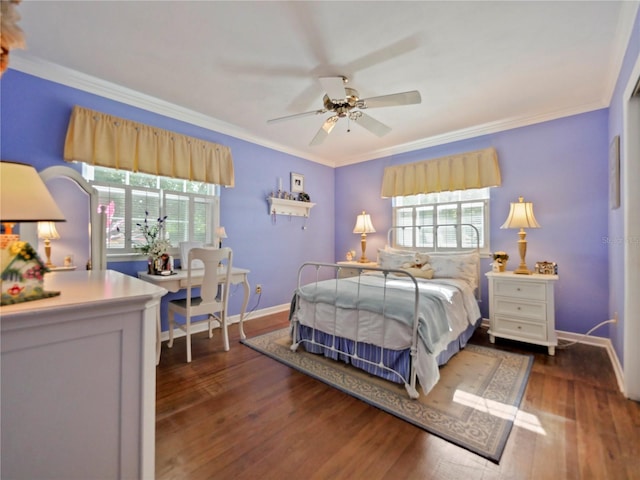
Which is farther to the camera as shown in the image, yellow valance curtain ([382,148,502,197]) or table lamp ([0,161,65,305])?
yellow valance curtain ([382,148,502,197])

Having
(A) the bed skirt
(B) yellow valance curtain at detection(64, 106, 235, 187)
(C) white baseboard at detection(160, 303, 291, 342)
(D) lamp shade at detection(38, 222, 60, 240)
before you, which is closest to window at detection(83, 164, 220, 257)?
(B) yellow valance curtain at detection(64, 106, 235, 187)

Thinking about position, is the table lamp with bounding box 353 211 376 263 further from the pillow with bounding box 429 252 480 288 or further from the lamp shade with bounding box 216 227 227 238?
the lamp shade with bounding box 216 227 227 238

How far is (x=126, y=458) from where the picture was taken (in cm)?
103

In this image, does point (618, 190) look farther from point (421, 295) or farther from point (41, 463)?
point (41, 463)

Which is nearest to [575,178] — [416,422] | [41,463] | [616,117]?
[616,117]

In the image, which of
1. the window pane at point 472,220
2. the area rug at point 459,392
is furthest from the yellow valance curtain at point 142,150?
the window pane at point 472,220

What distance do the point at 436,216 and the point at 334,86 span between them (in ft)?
8.74

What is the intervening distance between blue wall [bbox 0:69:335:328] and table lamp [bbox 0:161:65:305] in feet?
6.93

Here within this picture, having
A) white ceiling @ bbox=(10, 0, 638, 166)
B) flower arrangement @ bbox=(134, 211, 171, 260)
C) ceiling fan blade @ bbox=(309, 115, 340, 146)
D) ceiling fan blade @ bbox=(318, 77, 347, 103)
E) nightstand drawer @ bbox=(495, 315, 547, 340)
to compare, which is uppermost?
white ceiling @ bbox=(10, 0, 638, 166)

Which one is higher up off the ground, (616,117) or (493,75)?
(493,75)

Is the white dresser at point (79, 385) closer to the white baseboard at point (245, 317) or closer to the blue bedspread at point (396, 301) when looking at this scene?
the blue bedspread at point (396, 301)

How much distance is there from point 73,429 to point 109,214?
250 centimetres

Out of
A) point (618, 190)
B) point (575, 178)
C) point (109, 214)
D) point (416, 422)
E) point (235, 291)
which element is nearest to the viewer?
point (416, 422)

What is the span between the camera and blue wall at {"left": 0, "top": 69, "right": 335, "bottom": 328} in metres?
2.40
